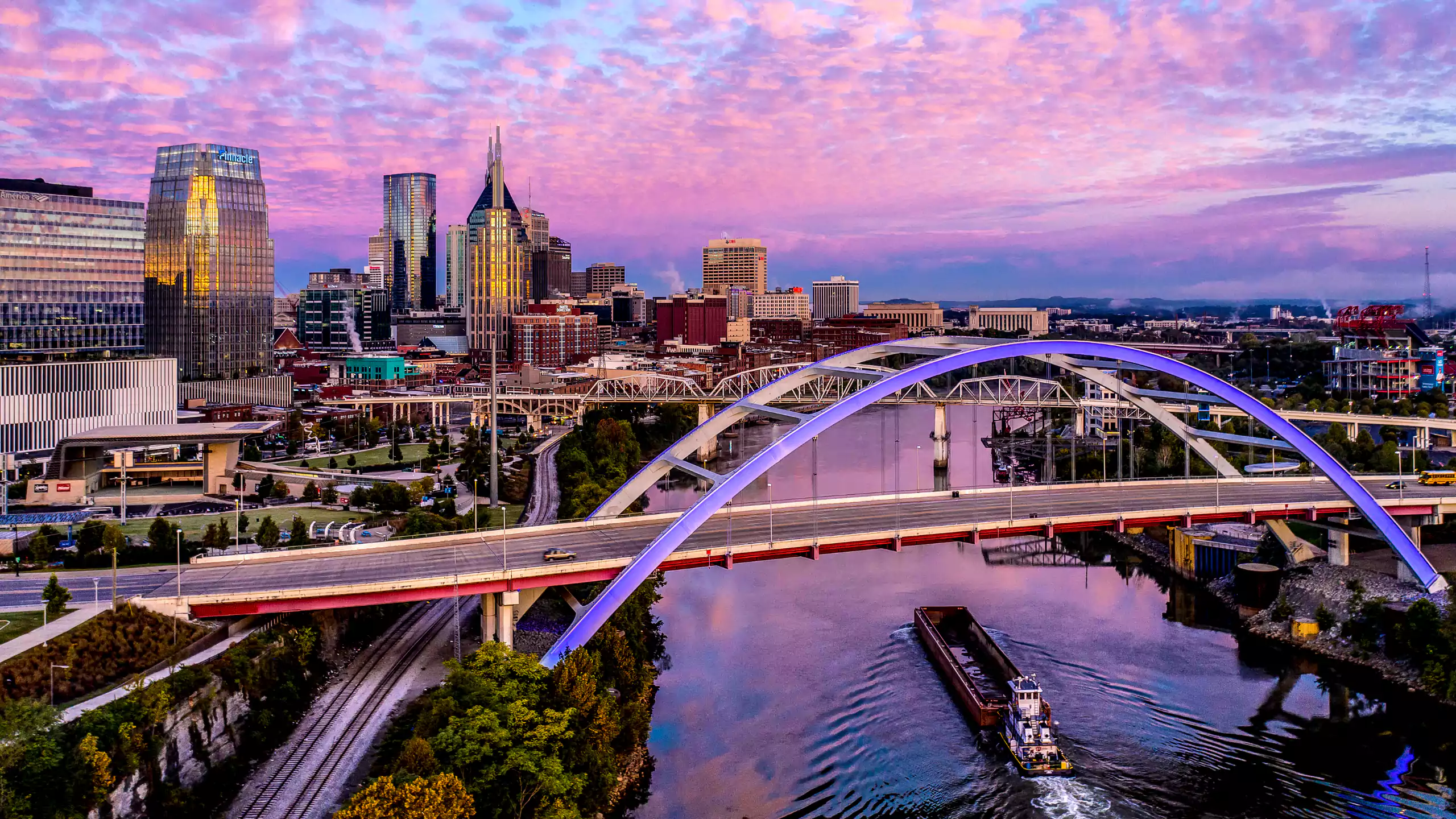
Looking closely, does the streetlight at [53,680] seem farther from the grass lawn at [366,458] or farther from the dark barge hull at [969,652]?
the grass lawn at [366,458]

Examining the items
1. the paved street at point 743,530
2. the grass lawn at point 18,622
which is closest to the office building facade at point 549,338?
the paved street at point 743,530

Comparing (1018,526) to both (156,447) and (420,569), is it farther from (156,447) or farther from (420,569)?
(156,447)

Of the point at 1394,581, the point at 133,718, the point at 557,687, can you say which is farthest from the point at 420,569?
the point at 1394,581

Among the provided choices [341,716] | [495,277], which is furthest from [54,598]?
[495,277]

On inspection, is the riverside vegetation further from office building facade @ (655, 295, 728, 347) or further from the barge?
office building facade @ (655, 295, 728, 347)

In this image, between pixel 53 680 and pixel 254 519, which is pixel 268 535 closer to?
pixel 254 519
